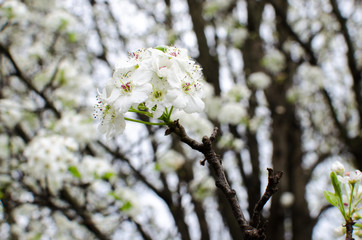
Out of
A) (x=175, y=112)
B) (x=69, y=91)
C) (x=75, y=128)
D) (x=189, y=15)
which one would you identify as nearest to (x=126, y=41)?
(x=189, y=15)

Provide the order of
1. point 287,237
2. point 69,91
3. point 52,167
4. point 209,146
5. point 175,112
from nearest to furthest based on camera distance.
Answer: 1. point 209,146
2. point 175,112
3. point 52,167
4. point 69,91
5. point 287,237

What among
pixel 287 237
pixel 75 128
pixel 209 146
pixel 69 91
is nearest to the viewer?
pixel 209 146

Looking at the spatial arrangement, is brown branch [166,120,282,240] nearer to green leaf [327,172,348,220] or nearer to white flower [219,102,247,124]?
green leaf [327,172,348,220]

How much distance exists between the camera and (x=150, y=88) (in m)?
1.11

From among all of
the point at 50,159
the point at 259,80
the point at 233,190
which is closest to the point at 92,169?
the point at 50,159

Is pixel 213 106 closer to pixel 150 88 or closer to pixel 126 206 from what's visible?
pixel 126 206

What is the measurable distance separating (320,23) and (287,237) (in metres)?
4.04

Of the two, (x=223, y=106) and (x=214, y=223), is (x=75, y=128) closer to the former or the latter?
(x=223, y=106)

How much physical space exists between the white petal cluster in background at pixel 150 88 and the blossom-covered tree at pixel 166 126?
224 centimetres

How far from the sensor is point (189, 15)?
571cm

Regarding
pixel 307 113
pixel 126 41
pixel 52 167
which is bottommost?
pixel 52 167

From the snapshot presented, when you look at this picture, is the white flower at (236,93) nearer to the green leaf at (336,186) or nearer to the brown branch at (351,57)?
the brown branch at (351,57)

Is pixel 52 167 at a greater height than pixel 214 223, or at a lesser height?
lesser

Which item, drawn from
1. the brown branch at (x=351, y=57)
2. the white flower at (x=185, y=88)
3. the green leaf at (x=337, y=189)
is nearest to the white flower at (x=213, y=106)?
the brown branch at (x=351, y=57)
